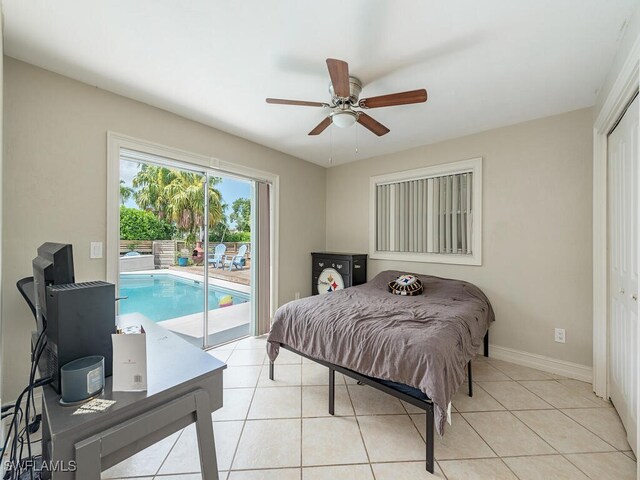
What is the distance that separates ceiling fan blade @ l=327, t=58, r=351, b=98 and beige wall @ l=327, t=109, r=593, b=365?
204 cm

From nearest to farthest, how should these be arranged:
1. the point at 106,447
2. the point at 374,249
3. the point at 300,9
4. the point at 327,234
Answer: the point at 106,447, the point at 300,9, the point at 374,249, the point at 327,234

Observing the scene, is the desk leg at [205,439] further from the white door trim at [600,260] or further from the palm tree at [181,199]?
A: the white door trim at [600,260]

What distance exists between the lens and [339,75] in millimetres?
1556

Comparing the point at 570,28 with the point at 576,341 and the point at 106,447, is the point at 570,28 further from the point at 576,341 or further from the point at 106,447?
the point at 106,447

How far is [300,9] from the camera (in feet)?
4.69

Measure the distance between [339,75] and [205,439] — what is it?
185cm

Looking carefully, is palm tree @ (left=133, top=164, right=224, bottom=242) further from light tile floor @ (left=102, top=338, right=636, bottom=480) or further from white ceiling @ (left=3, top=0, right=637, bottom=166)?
light tile floor @ (left=102, top=338, right=636, bottom=480)

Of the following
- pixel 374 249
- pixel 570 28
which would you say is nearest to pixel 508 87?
pixel 570 28

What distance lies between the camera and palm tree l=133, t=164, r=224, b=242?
2988 millimetres

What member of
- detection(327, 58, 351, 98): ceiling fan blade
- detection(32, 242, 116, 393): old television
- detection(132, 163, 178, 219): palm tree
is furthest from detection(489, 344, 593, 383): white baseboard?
detection(132, 163, 178, 219): palm tree

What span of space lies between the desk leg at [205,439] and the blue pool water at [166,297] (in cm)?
302

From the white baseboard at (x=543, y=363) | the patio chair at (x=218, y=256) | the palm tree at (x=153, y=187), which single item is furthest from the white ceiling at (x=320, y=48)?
the white baseboard at (x=543, y=363)

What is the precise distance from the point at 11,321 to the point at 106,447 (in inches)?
71.3

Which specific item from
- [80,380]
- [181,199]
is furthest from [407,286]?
[181,199]
